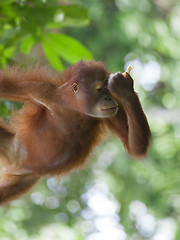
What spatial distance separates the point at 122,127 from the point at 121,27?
16.3 ft

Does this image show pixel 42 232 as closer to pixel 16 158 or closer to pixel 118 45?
pixel 118 45

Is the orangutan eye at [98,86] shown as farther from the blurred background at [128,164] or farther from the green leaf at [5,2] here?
the blurred background at [128,164]

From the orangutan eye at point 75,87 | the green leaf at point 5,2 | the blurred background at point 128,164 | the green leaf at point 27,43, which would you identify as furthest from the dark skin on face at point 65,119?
the blurred background at point 128,164

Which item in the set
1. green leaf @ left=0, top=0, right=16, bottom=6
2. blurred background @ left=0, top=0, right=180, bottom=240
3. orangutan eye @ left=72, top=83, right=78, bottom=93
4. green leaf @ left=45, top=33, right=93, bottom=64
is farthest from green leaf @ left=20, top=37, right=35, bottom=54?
blurred background @ left=0, top=0, right=180, bottom=240

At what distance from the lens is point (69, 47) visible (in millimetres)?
2352

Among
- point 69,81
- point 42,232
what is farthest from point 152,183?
point 69,81

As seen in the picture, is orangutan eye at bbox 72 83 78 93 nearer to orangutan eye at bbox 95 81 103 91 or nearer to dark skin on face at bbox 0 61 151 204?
dark skin on face at bbox 0 61 151 204

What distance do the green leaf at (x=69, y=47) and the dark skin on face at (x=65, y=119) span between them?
0.56 meters

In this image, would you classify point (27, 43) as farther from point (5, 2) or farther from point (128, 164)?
point (128, 164)

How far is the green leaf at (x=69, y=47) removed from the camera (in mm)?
2340

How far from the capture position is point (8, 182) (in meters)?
2.00

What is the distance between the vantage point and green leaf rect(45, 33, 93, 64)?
234cm

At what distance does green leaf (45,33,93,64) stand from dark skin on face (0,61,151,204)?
0.56 meters

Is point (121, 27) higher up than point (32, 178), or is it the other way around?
point (121, 27)
